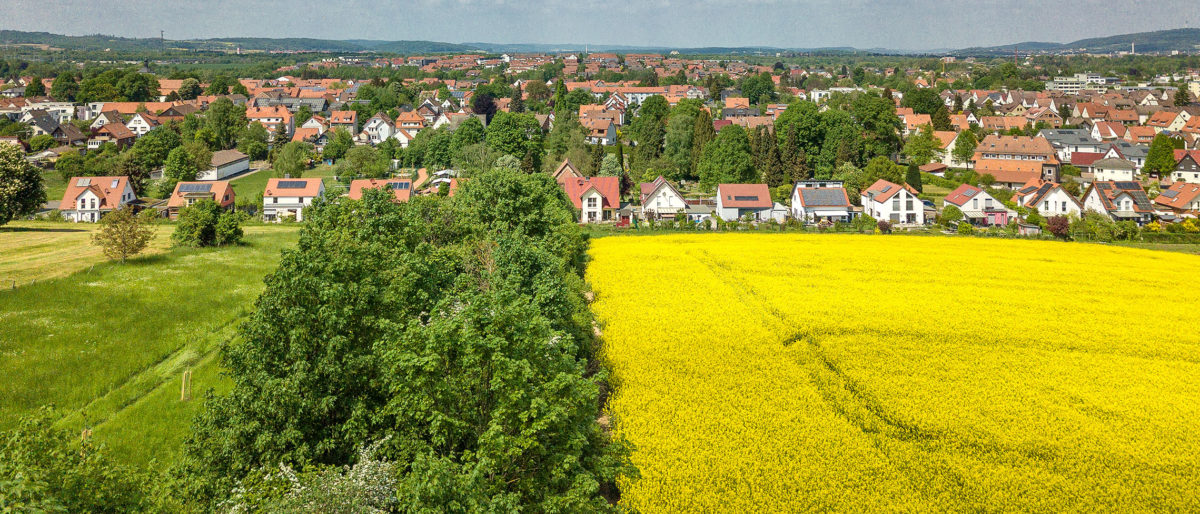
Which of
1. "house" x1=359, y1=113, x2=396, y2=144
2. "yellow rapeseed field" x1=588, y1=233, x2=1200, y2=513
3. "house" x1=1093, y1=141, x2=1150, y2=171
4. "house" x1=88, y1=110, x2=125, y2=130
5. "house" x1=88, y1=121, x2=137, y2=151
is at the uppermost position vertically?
"house" x1=88, y1=110, x2=125, y2=130

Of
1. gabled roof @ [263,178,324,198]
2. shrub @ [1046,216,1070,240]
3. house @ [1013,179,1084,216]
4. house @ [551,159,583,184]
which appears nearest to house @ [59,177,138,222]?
gabled roof @ [263,178,324,198]

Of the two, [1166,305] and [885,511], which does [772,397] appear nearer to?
[885,511]

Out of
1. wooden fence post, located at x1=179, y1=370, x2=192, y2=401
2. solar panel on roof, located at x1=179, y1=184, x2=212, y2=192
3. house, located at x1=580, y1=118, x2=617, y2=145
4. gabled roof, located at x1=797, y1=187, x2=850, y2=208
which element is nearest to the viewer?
wooden fence post, located at x1=179, y1=370, x2=192, y2=401

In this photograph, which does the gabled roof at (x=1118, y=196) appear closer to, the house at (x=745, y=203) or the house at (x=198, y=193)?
the house at (x=745, y=203)

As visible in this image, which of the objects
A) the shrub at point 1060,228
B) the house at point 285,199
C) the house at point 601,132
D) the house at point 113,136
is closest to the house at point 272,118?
the house at point 113,136

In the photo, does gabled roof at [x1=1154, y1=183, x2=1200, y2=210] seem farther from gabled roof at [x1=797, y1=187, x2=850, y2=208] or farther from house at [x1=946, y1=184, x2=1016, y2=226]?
gabled roof at [x1=797, y1=187, x2=850, y2=208]

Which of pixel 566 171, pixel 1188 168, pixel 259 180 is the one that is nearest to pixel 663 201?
pixel 566 171
